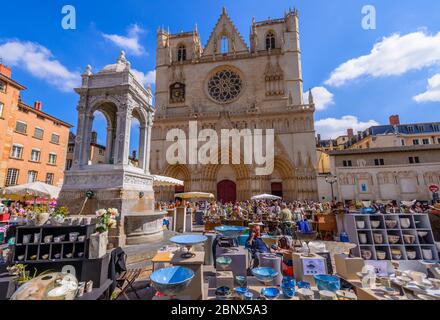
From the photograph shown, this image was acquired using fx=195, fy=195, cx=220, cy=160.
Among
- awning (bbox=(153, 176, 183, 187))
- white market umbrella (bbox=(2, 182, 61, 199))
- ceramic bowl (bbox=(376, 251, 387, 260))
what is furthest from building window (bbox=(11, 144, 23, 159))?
ceramic bowl (bbox=(376, 251, 387, 260))

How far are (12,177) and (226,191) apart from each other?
19.7 meters

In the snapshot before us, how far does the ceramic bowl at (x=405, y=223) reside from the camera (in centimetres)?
574

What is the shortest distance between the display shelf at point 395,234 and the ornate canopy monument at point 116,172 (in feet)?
20.4

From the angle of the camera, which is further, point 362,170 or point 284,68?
point 284,68

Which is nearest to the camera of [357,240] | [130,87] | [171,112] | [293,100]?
[357,240]

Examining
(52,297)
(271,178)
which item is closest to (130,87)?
(52,297)

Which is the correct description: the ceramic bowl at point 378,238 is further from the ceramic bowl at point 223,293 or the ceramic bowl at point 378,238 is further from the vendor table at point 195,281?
the vendor table at point 195,281

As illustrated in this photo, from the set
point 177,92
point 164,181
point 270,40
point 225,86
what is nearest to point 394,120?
point 270,40

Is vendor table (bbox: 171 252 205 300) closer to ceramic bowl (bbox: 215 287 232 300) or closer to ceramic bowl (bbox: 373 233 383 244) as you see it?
ceramic bowl (bbox: 215 287 232 300)

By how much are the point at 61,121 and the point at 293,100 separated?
26.7 meters

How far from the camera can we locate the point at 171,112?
25609 mm

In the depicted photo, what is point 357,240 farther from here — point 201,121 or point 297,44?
point 297,44

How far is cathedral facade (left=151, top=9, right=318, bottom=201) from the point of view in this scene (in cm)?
2119

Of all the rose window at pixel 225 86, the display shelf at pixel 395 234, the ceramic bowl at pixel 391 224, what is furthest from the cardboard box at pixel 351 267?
the rose window at pixel 225 86
